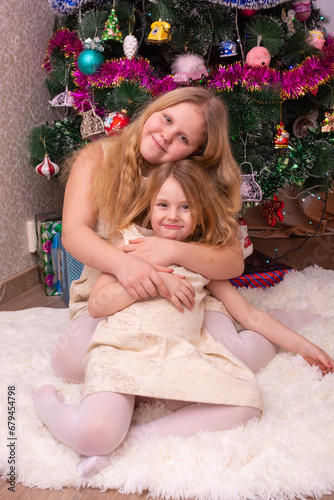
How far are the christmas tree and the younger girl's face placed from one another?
0.51m

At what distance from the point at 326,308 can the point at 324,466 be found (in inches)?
30.6

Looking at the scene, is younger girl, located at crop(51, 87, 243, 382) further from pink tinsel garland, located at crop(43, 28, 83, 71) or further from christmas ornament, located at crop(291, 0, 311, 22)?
christmas ornament, located at crop(291, 0, 311, 22)

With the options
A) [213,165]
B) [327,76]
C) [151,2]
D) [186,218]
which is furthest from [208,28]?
[186,218]

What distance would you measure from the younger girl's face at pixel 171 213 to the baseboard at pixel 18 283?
866 millimetres

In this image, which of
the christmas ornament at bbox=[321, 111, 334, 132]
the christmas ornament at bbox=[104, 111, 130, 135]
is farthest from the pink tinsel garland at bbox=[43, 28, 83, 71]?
the christmas ornament at bbox=[321, 111, 334, 132]

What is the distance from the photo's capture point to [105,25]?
152cm

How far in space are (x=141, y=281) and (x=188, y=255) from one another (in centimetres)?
14

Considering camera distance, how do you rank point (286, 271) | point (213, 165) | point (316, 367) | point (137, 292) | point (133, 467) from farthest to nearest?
point (286, 271) < point (213, 165) < point (316, 367) < point (137, 292) < point (133, 467)

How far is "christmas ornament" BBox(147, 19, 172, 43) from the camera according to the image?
1.44 meters

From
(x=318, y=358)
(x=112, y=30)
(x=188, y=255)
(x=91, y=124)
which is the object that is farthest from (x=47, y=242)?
(x=318, y=358)

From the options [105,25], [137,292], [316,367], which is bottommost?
[316,367]

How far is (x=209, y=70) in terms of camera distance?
1.61 metres

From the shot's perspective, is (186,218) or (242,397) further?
(186,218)

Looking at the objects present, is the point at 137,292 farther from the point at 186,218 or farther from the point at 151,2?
the point at 151,2
